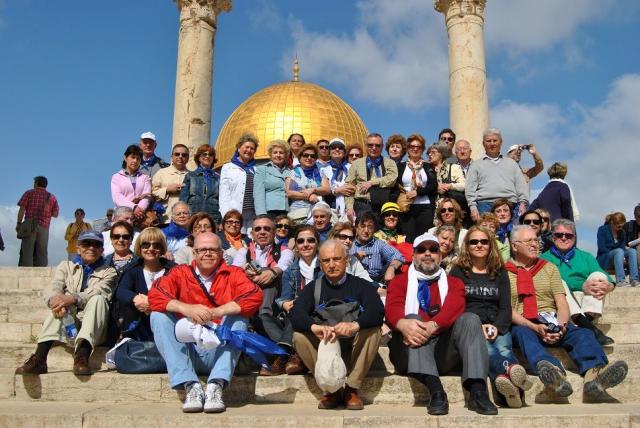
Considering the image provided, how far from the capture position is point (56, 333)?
20.1ft

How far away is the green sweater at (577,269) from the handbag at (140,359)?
4.19 m

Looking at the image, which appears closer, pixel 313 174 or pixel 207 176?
pixel 207 176

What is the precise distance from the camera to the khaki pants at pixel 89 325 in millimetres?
6004

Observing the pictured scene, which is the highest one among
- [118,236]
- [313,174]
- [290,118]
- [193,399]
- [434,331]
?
[290,118]

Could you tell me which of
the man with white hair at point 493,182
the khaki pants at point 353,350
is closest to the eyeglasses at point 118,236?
the khaki pants at point 353,350

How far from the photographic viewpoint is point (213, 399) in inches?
203

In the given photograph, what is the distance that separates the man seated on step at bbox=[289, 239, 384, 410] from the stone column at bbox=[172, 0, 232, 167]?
10100mm

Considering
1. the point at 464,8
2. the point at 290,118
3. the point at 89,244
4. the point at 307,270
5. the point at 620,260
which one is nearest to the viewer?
the point at 307,270

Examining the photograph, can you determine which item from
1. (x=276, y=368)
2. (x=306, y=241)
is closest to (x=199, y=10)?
(x=306, y=241)

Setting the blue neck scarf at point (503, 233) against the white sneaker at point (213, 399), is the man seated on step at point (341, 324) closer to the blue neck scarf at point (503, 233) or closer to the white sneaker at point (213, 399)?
the white sneaker at point (213, 399)

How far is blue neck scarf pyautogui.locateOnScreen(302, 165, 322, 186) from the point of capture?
938 centimetres

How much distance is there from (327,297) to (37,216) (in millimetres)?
9245

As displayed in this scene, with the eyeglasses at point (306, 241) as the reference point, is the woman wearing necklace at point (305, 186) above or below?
above

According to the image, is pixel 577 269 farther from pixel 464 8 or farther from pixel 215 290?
pixel 464 8
